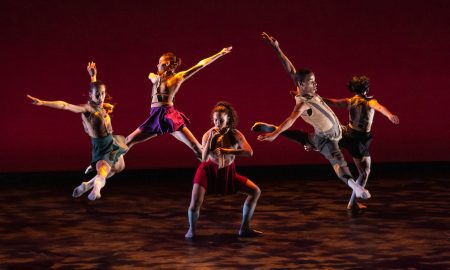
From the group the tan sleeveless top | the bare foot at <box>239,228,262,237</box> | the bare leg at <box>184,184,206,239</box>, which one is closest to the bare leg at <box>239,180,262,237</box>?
the bare foot at <box>239,228,262,237</box>

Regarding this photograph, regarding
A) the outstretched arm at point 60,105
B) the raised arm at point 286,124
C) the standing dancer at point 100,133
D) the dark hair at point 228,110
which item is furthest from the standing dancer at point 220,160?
the outstretched arm at point 60,105

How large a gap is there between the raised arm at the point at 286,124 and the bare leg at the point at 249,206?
35 cm

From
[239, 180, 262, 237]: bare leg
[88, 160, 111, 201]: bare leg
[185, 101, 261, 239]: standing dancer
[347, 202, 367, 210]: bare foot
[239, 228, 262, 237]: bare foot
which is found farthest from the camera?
[347, 202, 367, 210]: bare foot

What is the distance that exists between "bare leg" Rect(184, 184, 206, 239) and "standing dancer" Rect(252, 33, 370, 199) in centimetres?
72

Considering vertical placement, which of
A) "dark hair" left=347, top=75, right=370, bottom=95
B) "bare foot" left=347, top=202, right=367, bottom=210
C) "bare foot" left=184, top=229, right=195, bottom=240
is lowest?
"bare foot" left=184, top=229, right=195, bottom=240

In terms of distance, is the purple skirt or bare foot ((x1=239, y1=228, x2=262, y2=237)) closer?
bare foot ((x1=239, y1=228, x2=262, y2=237))

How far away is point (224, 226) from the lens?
6.96m

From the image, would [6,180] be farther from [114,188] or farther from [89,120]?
[89,120]

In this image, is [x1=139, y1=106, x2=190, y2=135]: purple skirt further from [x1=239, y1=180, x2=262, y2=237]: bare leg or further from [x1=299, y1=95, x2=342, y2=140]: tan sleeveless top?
[x1=239, y1=180, x2=262, y2=237]: bare leg

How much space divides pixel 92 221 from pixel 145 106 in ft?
10.2

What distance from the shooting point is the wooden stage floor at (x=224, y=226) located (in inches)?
223

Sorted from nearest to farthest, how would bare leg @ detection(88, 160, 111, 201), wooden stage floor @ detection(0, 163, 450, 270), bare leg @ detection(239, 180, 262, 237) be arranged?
wooden stage floor @ detection(0, 163, 450, 270) → bare leg @ detection(239, 180, 262, 237) → bare leg @ detection(88, 160, 111, 201)

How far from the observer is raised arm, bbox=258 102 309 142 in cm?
648

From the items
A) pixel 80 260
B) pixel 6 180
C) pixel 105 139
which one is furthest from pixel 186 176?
pixel 80 260
